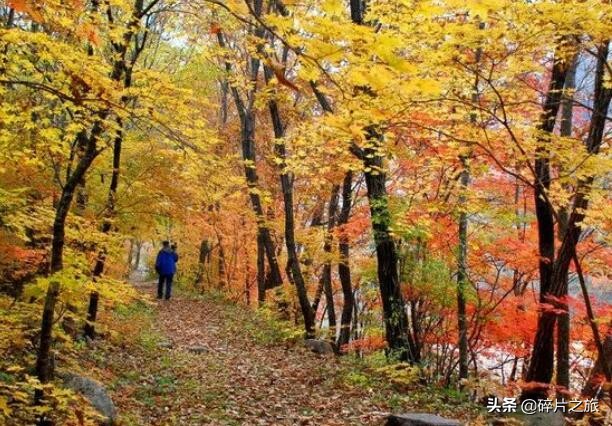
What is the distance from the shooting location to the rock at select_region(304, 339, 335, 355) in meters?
11.7

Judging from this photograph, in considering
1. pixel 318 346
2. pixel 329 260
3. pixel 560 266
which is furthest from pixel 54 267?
pixel 329 260

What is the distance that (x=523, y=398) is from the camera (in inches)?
331

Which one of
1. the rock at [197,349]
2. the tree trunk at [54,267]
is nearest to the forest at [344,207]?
the tree trunk at [54,267]

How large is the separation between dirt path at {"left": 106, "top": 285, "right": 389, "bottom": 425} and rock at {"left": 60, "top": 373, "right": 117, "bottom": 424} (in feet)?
0.98

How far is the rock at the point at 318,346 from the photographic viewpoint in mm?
11727

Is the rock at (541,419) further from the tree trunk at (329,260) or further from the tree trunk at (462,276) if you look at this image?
the tree trunk at (329,260)

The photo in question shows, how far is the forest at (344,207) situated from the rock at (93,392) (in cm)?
2

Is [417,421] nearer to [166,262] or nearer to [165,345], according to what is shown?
[165,345]

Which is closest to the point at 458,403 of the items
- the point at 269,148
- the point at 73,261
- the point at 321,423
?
the point at 321,423

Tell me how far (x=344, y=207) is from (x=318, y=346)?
3838 millimetres

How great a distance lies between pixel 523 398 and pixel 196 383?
5.17 meters

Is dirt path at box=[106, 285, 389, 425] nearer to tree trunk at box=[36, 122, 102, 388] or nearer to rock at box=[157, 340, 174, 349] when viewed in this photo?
Answer: rock at box=[157, 340, 174, 349]

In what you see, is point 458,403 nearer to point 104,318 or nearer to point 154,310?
point 104,318

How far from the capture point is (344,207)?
14.0 meters
